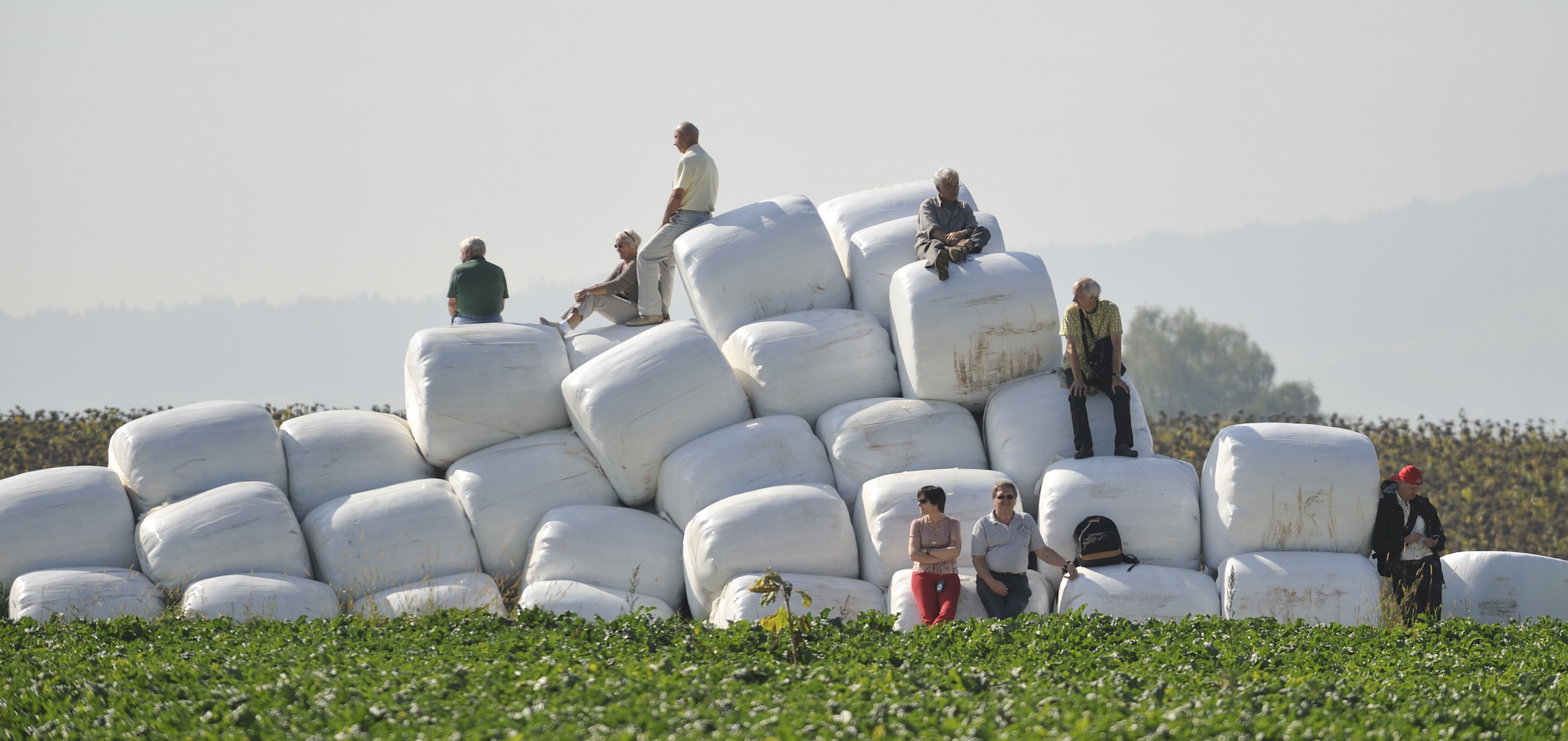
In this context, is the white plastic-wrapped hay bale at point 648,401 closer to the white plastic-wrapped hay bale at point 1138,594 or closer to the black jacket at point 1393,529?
the white plastic-wrapped hay bale at point 1138,594

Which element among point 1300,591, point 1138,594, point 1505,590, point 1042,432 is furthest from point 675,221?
point 1505,590

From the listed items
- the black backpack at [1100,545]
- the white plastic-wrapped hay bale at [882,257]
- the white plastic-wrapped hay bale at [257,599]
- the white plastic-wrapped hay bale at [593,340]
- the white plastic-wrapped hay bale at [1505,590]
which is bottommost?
the white plastic-wrapped hay bale at [1505,590]

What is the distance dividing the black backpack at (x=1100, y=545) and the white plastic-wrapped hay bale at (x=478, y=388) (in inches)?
154

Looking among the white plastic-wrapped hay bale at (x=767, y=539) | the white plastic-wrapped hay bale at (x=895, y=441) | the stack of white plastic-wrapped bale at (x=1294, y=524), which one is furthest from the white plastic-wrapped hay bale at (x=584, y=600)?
the stack of white plastic-wrapped bale at (x=1294, y=524)

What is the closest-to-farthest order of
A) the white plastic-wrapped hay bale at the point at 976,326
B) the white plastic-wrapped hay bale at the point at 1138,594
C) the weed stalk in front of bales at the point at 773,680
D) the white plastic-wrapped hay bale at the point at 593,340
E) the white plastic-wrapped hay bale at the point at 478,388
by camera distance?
the weed stalk in front of bales at the point at 773,680
the white plastic-wrapped hay bale at the point at 1138,594
the white plastic-wrapped hay bale at the point at 976,326
the white plastic-wrapped hay bale at the point at 478,388
the white plastic-wrapped hay bale at the point at 593,340

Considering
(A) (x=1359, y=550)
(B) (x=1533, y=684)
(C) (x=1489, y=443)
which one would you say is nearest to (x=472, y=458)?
(A) (x=1359, y=550)

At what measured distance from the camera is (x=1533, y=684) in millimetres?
5906

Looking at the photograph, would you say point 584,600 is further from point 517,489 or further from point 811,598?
point 811,598

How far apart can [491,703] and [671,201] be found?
6.21m

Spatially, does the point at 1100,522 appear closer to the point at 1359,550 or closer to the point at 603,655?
the point at 1359,550

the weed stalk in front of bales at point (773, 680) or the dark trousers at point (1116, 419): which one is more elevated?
the dark trousers at point (1116, 419)

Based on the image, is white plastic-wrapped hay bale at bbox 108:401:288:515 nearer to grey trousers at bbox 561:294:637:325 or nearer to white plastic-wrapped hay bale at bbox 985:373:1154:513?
grey trousers at bbox 561:294:637:325

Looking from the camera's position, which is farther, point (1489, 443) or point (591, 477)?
point (1489, 443)

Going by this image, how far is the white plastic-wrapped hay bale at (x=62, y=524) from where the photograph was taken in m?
9.05
